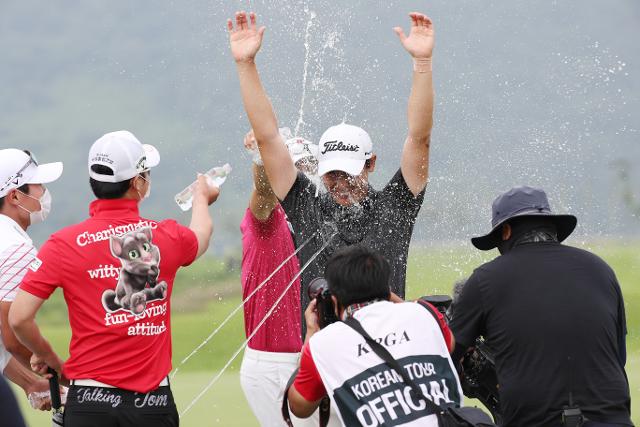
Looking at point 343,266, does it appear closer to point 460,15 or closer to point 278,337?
point 278,337

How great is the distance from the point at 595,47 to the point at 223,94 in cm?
926

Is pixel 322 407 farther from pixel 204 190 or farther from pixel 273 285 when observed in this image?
pixel 273 285

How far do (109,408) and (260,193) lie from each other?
1.47 m

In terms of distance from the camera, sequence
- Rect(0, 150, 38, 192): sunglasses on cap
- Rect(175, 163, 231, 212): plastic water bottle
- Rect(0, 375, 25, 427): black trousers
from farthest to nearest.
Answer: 1. Rect(0, 150, 38, 192): sunglasses on cap
2. Rect(175, 163, 231, 212): plastic water bottle
3. Rect(0, 375, 25, 427): black trousers

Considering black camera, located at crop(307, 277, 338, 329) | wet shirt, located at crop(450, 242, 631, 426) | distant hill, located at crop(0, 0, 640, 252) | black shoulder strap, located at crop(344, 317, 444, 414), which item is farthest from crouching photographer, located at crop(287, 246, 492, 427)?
distant hill, located at crop(0, 0, 640, 252)

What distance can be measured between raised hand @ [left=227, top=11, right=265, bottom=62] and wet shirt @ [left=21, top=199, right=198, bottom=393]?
87 centimetres

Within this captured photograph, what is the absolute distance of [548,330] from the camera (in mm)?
3738

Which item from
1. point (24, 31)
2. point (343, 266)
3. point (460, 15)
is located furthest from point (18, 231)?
point (24, 31)

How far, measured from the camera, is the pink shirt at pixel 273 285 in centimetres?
537

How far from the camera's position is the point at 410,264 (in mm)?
17422

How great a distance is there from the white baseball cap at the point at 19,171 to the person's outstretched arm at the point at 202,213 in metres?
0.83

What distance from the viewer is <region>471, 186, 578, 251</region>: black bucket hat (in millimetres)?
3938

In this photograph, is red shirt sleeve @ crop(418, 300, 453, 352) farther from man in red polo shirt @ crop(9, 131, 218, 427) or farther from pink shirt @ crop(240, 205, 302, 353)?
pink shirt @ crop(240, 205, 302, 353)

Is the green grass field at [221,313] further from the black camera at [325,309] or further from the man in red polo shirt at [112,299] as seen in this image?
the black camera at [325,309]
